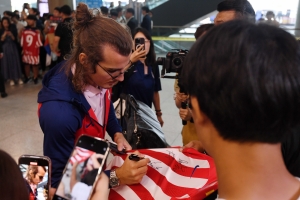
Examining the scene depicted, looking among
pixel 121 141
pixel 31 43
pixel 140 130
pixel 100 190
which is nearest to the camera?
pixel 100 190

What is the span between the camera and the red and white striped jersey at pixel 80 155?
868 millimetres

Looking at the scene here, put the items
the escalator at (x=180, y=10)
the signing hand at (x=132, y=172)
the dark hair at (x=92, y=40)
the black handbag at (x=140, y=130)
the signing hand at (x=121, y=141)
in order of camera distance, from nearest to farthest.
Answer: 1. the signing hand at (x=132, y=172)
2. the dark hair at (x=92, y=40)
3. the signing hand at (x=121, y=141)
4. the black handbag at (x=140, y=130)
5. the escalator at (x=180, y=10)

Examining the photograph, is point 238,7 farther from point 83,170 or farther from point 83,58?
point 83,170

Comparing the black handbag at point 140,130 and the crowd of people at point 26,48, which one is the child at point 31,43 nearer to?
the crowd of people at point 26,48

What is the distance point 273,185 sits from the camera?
1.85ft

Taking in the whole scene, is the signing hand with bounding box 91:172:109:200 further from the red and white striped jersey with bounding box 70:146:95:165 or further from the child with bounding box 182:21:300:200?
the child with bounding box 182:21:300:200

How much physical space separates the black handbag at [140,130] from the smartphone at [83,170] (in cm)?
89

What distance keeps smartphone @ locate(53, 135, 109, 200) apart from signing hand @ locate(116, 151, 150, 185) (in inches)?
8.7

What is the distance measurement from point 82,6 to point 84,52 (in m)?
0.22

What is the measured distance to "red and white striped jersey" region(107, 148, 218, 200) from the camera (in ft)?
3.43

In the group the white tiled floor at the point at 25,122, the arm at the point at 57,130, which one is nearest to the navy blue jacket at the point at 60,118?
the arm at the point at 57,130

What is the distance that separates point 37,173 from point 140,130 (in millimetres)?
882

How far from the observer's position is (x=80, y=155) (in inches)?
34.6

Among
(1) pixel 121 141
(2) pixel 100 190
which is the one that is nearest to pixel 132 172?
(2) pixel 100 190
